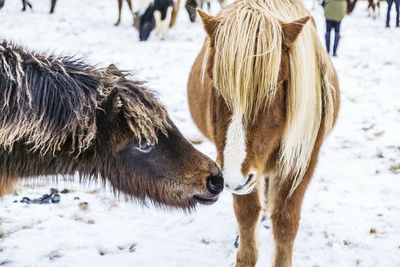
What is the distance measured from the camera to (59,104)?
2246 millimetres

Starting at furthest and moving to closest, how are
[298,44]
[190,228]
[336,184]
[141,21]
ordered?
[141,21] < [336,184] < [190,228] < [298,44]

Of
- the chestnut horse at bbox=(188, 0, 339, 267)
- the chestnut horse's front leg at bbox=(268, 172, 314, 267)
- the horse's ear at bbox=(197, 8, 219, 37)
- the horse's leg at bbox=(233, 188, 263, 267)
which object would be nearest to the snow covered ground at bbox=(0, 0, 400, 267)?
the horse's leg at bbox=(233, 188, 263, 267)

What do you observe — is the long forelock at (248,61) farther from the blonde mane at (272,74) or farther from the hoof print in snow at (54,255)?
the hoof print in snow at (54,255)

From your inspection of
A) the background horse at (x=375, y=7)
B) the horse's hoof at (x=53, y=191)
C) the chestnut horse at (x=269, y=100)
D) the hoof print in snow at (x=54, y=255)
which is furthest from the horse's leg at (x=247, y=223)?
the background horse at (x=375, y=7)

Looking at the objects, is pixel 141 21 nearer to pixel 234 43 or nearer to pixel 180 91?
pixel 180 91

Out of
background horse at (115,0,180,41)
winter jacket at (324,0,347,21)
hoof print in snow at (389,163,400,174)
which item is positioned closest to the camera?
hoof print in snow at (389,163,400,174)

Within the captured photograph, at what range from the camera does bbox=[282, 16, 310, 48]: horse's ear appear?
2545 millimetres

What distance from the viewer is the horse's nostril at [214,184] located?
99.0 inches

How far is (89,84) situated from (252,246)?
5.47 ft

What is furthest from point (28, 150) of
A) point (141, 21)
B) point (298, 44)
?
point (141, 21)

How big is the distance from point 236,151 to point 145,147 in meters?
0.49

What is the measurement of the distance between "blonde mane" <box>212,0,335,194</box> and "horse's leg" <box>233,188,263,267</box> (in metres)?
0.29

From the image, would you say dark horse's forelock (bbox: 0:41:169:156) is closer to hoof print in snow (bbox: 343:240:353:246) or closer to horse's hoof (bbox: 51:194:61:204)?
hoof print in snow (bbox: 343:240:353:246)

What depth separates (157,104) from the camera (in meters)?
2.44
